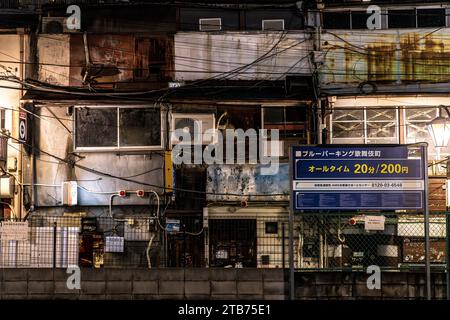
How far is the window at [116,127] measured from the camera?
65.8 feet

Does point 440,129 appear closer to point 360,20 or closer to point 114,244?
point 360,20

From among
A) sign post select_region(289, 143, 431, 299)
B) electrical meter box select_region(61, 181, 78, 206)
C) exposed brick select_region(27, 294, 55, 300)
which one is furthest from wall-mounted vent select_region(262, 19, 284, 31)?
exposed brick select_region(27, 294, 55, 300)

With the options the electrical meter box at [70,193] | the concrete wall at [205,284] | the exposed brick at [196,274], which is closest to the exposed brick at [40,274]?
the concrete wall at [205,284]

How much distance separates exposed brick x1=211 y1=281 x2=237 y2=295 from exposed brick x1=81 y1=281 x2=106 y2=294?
2495mm

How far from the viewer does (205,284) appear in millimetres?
13141

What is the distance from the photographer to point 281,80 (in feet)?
65.8

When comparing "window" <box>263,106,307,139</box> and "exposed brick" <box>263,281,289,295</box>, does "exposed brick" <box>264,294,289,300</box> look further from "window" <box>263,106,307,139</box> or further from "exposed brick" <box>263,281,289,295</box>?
"window" <box>263,106,307,139</box>

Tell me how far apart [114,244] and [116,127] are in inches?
157

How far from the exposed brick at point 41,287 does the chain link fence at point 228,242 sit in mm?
1073

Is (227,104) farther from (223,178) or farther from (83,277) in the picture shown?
(83,277)

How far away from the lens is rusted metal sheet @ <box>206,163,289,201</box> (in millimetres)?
19422

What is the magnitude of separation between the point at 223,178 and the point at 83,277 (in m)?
7.16

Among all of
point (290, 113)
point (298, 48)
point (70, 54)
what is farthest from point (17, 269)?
point (298, 48)

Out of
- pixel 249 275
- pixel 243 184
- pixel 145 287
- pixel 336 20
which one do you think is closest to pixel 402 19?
pixel 336 20
